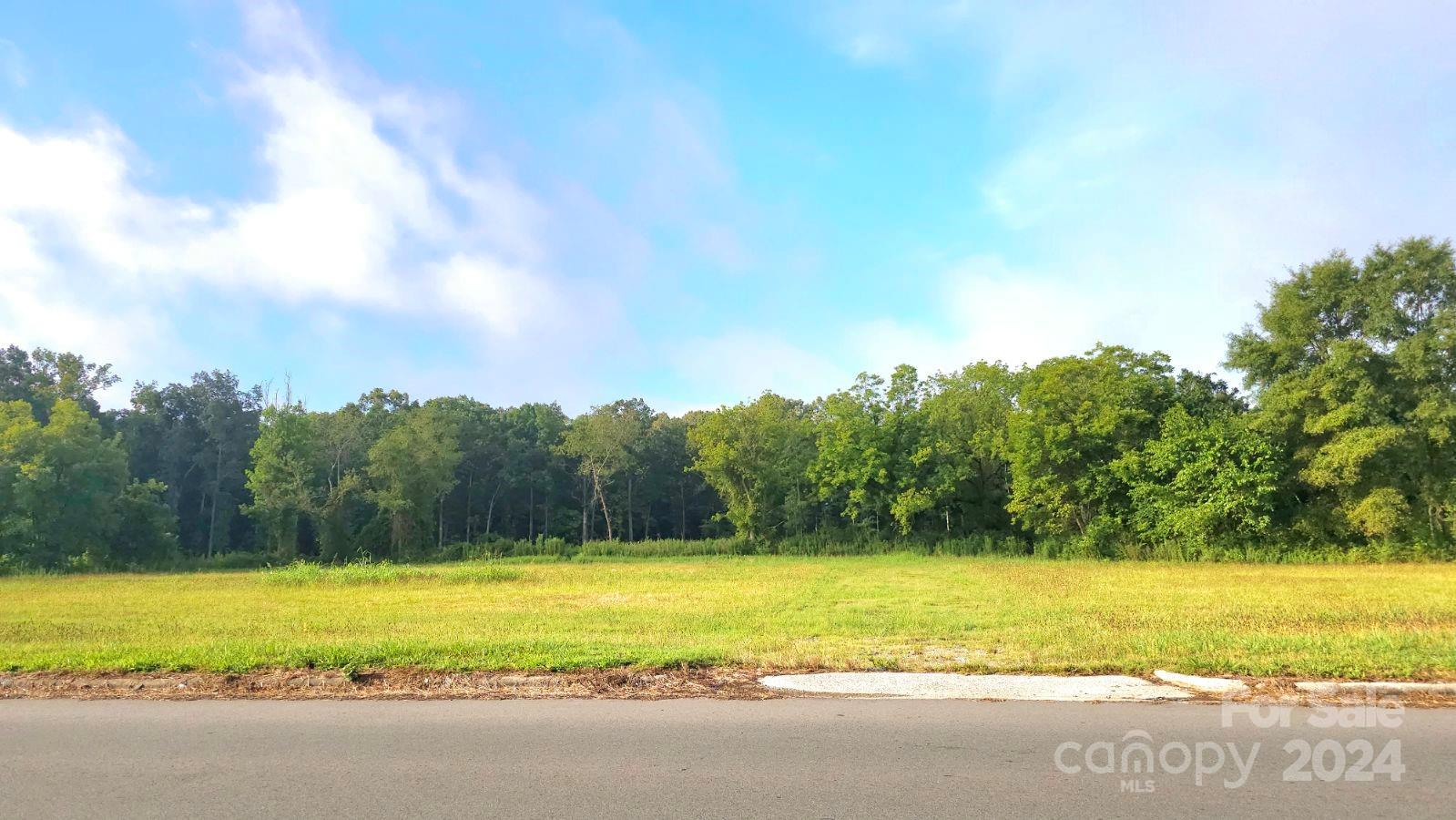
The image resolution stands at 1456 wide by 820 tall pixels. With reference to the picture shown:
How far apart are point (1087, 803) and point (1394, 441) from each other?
39.5 m

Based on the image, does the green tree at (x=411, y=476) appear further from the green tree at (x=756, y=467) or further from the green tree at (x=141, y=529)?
the green tree at (x=756, y=467)

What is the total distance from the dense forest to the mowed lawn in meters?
9.37

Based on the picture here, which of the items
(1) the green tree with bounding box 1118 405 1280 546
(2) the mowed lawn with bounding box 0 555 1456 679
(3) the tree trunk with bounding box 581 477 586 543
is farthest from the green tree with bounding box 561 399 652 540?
(1) the green tree with bounding box 1118 405 1280 546

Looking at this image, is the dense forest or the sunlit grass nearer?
the sunlit grass

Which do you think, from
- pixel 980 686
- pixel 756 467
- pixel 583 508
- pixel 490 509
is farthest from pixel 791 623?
pixel 583 508

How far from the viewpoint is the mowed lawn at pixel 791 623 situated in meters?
9.66

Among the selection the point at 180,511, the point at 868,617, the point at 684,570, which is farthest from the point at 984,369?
the point at 180,511

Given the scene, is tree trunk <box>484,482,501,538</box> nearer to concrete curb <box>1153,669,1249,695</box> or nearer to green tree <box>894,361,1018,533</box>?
green tree <box>894,361,1018,533</box>

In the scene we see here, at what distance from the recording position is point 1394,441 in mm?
33844

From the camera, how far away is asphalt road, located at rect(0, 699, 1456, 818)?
196 inches

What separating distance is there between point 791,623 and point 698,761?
860 centimetres

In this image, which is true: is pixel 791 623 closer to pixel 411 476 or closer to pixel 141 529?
pixel 411 476

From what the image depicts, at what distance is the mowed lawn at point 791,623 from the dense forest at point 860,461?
30.8 ft

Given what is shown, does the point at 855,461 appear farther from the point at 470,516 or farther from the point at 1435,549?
the point at 470,516
